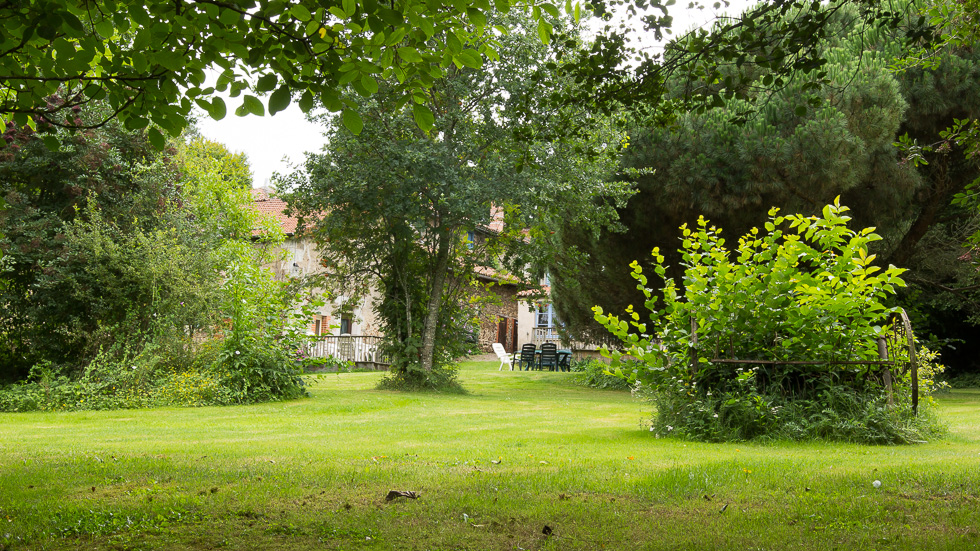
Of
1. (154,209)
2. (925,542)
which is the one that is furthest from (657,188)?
(925,542)

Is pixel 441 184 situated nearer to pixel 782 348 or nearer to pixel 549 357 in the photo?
pixel 782 348

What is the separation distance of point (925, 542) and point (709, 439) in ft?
13.5

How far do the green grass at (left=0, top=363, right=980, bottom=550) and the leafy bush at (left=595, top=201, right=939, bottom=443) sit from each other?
479 mm

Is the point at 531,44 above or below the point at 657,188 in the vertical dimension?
above

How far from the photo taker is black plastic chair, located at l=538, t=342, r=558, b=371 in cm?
2803

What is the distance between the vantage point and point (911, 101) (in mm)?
14867

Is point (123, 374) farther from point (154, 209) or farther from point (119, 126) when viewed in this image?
point (119, 126)

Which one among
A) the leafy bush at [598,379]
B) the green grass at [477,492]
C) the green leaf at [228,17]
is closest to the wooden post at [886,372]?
the green grass at [477,492]

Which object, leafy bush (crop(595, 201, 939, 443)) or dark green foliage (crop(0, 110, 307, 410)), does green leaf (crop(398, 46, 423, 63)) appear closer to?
leafy bush (crop(595, 201, 939, 443))

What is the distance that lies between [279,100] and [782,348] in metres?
6.13

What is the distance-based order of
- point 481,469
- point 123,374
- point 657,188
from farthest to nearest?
point 657,188 < point 123,374 < point 481,469

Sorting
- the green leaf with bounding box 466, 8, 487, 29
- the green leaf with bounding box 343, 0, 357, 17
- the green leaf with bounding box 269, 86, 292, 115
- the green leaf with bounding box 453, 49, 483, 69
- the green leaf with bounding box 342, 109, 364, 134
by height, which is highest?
the green leaf with bounding box 466, 8, 487, 29

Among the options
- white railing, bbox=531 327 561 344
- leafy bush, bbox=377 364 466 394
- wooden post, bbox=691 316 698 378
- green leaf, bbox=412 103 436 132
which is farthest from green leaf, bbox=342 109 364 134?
white railing, bbox=531 327 561 344

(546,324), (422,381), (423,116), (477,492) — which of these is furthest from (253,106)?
(546,324)
